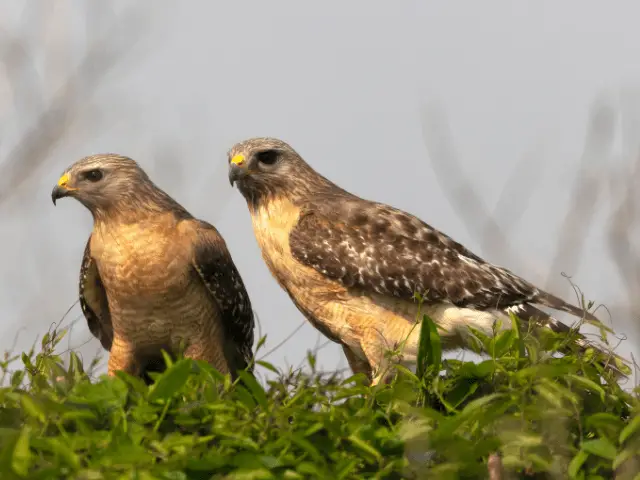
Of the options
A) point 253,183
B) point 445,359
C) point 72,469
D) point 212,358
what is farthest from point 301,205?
point 72,469

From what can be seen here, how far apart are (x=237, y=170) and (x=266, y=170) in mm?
228

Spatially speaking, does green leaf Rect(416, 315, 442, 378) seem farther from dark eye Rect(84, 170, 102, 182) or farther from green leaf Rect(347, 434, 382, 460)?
dark eye Rect(84, 170, 102, 182)

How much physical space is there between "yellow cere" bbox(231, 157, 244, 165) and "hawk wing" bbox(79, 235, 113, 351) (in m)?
1.20

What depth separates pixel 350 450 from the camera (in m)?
3.74

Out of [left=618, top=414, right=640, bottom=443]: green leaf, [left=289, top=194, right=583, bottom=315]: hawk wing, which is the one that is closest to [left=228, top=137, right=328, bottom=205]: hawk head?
[left=289, top=194, right=583, bottom=315]: hawk wing

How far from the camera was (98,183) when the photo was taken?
6922mm

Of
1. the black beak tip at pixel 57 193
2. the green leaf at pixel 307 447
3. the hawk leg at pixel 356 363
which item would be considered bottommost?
the hawk leg at pixel 356 363

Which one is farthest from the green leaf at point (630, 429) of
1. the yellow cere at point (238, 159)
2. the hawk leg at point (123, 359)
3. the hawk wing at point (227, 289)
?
the hawk leg at point (123, 359)

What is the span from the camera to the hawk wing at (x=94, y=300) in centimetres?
707

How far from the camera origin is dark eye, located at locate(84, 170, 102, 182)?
6.96 m

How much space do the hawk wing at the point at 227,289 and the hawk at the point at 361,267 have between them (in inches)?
12.1

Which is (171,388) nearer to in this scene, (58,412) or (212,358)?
(58,412)

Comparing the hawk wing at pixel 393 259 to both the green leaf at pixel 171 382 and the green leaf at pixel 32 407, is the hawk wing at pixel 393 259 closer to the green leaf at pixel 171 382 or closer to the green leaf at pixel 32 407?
the green leaf at pixel 171 382

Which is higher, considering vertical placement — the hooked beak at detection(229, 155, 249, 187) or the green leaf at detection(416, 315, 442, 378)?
the hooked beak at detection(229, 155, 249, 187)
